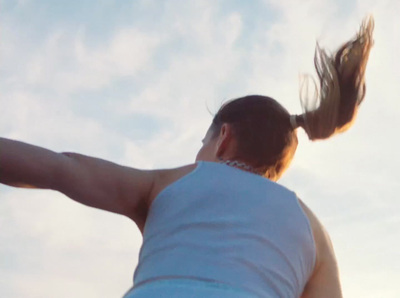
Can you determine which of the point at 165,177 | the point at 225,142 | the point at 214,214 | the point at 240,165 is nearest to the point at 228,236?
the point at 214,214

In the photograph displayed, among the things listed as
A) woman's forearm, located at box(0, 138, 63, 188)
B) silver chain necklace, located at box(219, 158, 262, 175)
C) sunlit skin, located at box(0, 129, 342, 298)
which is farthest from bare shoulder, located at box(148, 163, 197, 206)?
woman's forearm, located at box(0, 138, 63, 188)

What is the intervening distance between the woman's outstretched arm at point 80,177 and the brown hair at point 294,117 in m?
0.49

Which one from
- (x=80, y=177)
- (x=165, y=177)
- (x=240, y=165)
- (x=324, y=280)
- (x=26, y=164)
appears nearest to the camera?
(x=26, y=164)

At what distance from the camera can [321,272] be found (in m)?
2.46

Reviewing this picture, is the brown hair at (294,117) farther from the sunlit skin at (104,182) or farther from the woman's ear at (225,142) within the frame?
the sunlit skin at (104,182)

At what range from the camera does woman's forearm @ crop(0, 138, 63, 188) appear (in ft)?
6.56

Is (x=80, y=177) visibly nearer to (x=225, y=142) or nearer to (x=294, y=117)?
Answer: (x=225, y=142)

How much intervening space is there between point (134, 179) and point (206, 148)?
0.57m

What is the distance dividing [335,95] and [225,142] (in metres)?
0.46

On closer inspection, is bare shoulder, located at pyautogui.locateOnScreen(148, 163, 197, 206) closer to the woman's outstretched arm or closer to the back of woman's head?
the woman's outstretched arm

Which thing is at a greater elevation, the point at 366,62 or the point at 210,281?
the point at 366,62

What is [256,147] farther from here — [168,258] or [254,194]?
[168,258]

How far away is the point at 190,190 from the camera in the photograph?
89.7 inches

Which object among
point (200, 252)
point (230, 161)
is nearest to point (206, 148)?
point (230, 161)
